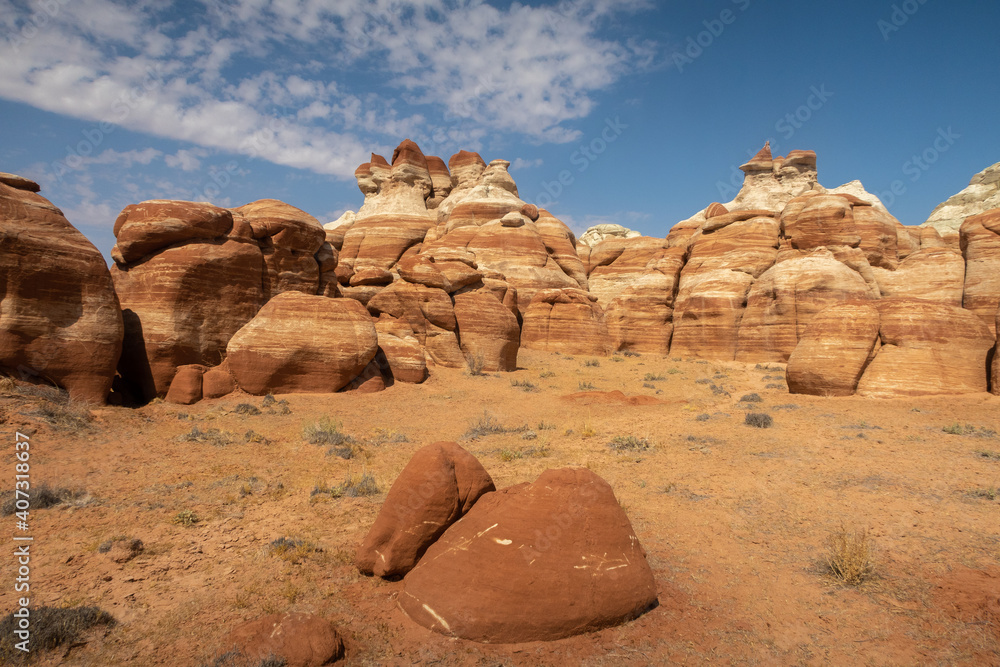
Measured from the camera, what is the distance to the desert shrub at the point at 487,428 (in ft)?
35.0

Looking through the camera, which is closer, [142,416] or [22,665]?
[22,665]

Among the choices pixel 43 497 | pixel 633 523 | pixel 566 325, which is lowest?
pixel 633 523

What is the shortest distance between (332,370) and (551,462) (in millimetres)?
7833

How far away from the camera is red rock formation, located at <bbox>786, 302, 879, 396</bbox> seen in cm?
1359

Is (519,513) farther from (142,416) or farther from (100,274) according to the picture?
(100,274)

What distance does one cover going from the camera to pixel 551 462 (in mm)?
8633

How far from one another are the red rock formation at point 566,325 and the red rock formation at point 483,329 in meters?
7.49

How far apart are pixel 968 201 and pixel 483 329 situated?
59523 millimetres

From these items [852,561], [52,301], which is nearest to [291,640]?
[852,561]

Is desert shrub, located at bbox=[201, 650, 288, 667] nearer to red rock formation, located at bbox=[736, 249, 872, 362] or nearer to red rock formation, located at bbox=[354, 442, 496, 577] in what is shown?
red rock formation, located at bbox=[354, 442, 496, 577]

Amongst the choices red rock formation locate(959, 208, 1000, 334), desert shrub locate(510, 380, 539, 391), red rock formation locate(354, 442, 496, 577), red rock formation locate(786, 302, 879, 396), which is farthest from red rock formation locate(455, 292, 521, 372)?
red rock formation locate(959, 208, 1000, 334)

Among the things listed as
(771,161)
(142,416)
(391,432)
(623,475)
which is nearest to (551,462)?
(623,475)

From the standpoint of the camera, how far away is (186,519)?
5.93m

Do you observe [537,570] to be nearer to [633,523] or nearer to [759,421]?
[633,523]
